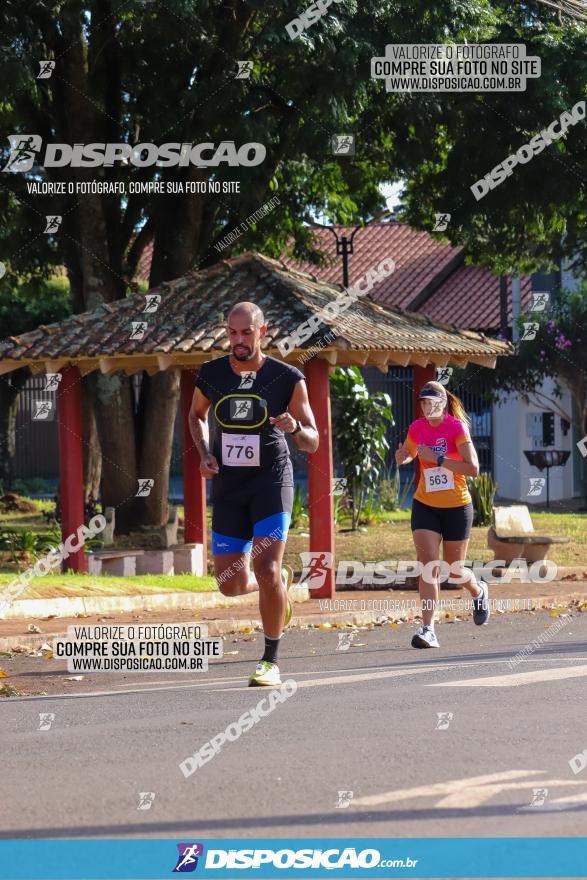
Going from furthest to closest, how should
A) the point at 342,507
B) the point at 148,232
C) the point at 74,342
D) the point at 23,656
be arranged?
1. the point at 342,507
2. the point at 148,232
3. the point at 74,342
4. the point at 23,656

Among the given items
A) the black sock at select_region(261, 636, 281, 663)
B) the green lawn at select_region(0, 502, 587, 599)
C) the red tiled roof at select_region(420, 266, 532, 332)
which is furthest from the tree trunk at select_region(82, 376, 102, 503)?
the black sock at select_region(261, 636, 281, 663)

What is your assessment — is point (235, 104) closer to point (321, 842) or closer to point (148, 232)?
point (148, 232)

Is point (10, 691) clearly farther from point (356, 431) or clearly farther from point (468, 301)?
point (468, 301)

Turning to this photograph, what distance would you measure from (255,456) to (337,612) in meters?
Result: 5.39

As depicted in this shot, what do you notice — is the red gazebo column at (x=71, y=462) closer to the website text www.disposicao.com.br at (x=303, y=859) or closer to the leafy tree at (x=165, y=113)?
the leafy tree at (x=165, y=113)

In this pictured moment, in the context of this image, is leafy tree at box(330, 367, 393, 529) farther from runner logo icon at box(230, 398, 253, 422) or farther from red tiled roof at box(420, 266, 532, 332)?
runner logo icon at box(230, 398, 253, 422)

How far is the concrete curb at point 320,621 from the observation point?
1176 centimetres

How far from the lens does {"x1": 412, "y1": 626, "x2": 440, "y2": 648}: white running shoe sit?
11.2 metres

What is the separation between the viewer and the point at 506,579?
57.0 feet

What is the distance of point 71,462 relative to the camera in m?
16.8

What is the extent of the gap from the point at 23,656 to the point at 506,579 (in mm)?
7518

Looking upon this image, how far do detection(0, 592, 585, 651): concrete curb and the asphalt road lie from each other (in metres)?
1.16

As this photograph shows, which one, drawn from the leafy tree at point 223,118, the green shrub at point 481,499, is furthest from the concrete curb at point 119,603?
the green shrub at point 481,499

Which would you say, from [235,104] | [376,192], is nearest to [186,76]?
[235,104]
